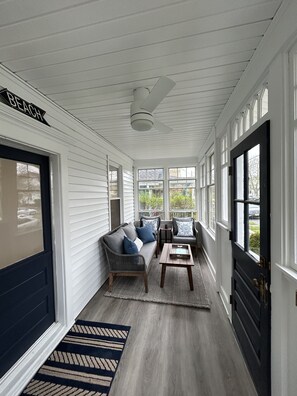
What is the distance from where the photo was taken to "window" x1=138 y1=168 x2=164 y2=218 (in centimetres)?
560

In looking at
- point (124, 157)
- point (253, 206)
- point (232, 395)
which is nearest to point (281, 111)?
point (253, 206)

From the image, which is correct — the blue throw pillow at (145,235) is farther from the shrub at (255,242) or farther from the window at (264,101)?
the window at (264,101)

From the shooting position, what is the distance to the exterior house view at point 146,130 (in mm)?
1017

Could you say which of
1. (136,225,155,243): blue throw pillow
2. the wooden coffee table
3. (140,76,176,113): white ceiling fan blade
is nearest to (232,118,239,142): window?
(140,76,176,113): white ceiling fan blade

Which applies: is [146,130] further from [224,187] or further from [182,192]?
[182,192]

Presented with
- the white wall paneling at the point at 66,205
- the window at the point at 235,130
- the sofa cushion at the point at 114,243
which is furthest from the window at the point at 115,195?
the window at the point at 235,130

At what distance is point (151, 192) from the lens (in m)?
5.66

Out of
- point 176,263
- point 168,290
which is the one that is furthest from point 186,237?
point 168,290

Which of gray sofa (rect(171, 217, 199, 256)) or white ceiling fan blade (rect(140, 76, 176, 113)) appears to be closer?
white ceiling fan blade (rect(140, 76, 176, 113))

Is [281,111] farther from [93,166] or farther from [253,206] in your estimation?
[93,166]

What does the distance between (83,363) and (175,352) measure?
34.1 inches

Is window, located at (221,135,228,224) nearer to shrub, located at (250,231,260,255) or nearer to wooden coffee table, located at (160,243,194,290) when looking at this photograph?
wooden coffee table, located at (160,243,194,290)

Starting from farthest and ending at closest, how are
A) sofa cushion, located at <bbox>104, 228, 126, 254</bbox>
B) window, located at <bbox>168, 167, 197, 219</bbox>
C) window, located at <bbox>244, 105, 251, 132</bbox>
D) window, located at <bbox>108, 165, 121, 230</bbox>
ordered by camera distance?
window, located at <bbox>168, 167, 197, 219</bbox>, window, located at <bbox>108, 165, 121, 230</bbox>, sofa cushion, located at <bbox>104, 228, 126, 254</bbox>, window, located at <bbox>244, 105, 251, 132</bbox>

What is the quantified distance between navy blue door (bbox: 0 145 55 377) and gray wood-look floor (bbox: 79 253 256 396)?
67cm
